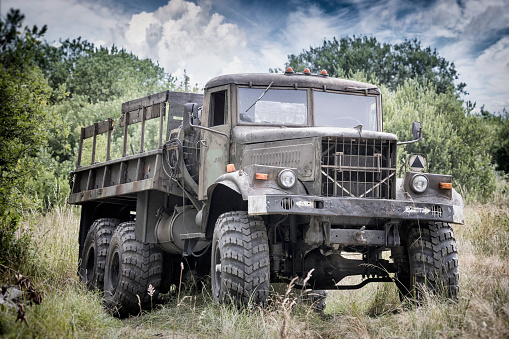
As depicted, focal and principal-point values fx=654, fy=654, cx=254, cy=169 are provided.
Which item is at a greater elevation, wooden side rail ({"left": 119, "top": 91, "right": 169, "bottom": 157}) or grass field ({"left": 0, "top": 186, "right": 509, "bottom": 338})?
wooden side rail ({"left": 119, "top": 91, "right": 169, "bottom": 157})

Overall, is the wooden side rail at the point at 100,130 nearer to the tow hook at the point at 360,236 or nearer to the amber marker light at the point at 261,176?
the amber marker light at the point at 261,176

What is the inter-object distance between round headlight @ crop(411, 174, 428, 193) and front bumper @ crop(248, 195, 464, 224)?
249 mm

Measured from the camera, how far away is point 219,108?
27.1ft

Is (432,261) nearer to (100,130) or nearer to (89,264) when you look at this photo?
(89,264)

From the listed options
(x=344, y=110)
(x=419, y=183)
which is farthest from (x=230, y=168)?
(x=419, y=183)

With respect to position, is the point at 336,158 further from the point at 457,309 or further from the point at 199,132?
the point at 199,132

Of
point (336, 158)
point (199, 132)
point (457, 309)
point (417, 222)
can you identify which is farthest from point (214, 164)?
point (457, 309)

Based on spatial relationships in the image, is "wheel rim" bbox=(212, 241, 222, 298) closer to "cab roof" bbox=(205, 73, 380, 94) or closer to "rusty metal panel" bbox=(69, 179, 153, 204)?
"rusty metal panel" bbox=(69, 179, 153, 204)

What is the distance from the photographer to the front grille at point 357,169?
6863mm

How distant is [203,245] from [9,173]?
2803 millimetres

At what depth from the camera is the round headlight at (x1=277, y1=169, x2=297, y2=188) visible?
6.62 meters

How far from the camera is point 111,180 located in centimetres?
1029

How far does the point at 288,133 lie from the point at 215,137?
1.30 m

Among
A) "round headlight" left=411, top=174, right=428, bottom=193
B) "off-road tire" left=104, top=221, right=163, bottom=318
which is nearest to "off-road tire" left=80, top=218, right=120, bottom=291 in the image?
"off-road tire" left=104, top=221, right=163, bottom=318
